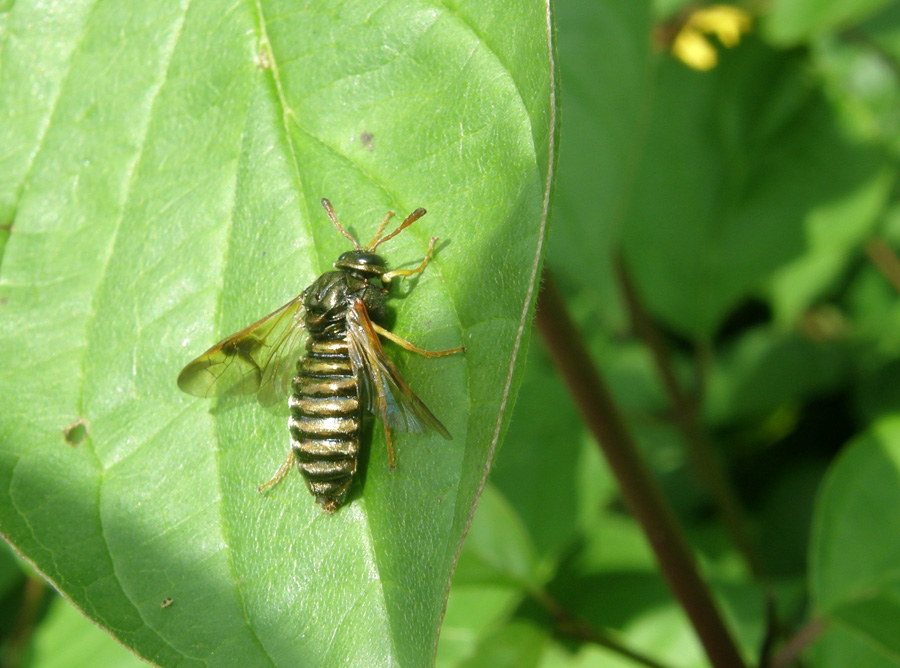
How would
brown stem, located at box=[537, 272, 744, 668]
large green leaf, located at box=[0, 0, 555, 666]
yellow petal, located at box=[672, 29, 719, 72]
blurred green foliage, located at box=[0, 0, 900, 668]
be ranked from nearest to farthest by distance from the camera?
1. large green leaf, located at box=[0, 0, 555, 666]
2. brown stem, located at box=[537, 272, 744, 668]
3. blurred green foliage, located at box=[0, 0, 900, 668]
4. yellow petal, located at box=[672, 29, 719, 72]

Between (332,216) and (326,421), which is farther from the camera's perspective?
(326,421)

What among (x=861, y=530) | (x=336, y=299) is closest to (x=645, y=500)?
(x=861, y=530)

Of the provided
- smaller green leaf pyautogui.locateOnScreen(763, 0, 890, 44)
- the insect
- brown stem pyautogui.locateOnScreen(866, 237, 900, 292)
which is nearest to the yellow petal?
smaller green leaf pyautogui.locateOnScreen(763, 0, 890, 44)

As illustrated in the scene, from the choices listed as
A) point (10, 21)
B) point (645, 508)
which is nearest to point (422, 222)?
point (10, 21)

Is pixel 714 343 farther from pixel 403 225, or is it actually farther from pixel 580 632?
pixel 403 225

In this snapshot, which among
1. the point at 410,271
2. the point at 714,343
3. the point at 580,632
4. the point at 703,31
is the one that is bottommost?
the point at 714,343

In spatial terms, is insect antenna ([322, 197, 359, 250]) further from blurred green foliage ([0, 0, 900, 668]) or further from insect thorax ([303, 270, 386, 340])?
blurred green foliage ([0, 0, 900, 668])

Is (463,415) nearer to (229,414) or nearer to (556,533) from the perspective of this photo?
(229,414)
